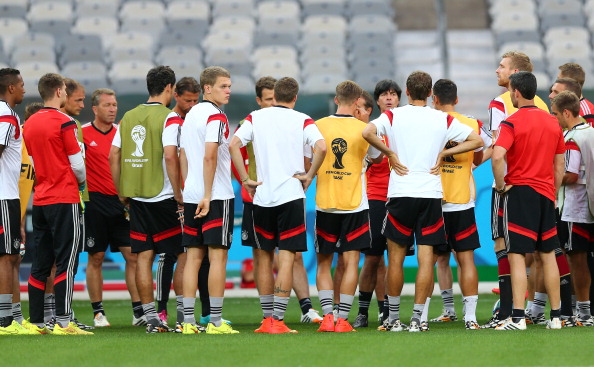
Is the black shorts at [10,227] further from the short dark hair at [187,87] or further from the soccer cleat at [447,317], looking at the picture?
the soccer cleat at [447,317]

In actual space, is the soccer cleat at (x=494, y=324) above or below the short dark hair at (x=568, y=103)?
below

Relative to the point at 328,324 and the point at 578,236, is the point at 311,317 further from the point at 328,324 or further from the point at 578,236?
the point at 578,236

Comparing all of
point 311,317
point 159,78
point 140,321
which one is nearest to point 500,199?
point 311,317

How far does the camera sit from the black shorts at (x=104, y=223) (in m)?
10.4

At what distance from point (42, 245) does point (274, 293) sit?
87.1 inches

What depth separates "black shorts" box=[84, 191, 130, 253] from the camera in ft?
34.2

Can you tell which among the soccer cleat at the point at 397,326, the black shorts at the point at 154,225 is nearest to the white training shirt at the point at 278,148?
the black shorts at the point at 154,225

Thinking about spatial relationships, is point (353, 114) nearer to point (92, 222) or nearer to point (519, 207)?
point (519, 207)

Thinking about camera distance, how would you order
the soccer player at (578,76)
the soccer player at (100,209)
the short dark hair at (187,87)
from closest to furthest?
the short dark hair at (187,87) → the soccer player at (578,76) → the soccer player at (100,209)

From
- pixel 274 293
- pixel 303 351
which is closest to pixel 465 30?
pixel 274 293

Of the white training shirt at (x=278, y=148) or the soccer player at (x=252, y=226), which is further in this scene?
the soccer player at (x=252, y=226)

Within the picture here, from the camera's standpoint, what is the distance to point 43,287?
8992 mm

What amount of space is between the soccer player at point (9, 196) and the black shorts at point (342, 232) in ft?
9.17

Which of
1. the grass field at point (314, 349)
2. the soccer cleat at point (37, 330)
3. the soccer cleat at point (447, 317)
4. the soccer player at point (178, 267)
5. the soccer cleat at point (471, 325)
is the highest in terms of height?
the soccer player at point (178, 267)
